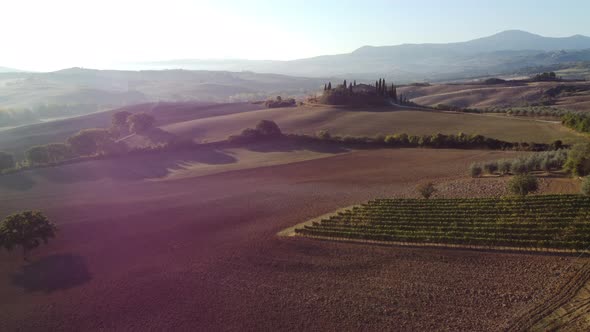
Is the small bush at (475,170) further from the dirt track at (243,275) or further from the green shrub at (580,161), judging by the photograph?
the green shrub at (580,161)

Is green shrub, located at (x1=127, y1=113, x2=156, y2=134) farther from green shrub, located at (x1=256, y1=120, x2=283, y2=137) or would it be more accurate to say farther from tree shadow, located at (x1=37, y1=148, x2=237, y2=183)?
green shrub, located at (x1=256, y1=120, x2=283, y2=137)

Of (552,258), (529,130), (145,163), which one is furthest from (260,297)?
(529,130)

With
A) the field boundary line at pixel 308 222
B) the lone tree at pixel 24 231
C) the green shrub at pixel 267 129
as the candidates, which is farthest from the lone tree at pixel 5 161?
the field boundary line at pixel 308 222

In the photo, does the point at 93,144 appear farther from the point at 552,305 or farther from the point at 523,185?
the point at 552,305

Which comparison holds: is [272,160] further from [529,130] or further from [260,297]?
[529,130]

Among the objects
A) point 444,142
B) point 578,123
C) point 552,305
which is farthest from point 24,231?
point 578,123

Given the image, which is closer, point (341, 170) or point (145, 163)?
point (341, 170)
